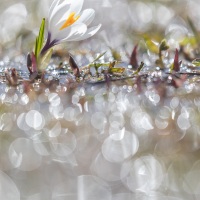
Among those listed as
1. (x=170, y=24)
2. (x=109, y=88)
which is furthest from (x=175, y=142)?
(x=170, y=24)

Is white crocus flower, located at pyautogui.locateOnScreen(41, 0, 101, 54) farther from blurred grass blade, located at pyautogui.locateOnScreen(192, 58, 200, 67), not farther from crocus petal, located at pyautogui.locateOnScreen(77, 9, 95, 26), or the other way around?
blurred grass blade, located at pyautogui.locateOnScreen(192, 58, 200, 67)

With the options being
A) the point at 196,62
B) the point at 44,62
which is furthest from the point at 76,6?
the point at 196,62

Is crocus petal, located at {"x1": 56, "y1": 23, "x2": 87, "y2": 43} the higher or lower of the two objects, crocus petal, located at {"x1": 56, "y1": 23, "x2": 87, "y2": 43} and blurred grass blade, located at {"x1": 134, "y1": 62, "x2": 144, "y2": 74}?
the higher

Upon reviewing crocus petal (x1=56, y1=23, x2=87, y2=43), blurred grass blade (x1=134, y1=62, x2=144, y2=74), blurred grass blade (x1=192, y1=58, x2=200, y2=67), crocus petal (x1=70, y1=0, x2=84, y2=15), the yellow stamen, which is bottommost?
blurred grass blade (x1=134, y1=62, x2=144, y2=74)

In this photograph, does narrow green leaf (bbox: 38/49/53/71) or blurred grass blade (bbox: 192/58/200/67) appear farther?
blurred grass blade (bbox: 192/58/200/67)

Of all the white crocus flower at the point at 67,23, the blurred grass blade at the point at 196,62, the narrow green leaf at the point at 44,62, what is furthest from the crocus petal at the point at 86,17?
the blurred grass blade at the point at 196,62

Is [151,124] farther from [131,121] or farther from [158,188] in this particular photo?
Answer: [158,188]

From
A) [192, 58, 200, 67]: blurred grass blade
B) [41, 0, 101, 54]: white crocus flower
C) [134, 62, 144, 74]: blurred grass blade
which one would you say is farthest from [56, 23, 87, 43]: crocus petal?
[192, 58, 200, 67]: blurred grass blade

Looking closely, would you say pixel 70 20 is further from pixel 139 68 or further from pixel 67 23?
pixel 139 68

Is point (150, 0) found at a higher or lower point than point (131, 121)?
higher
